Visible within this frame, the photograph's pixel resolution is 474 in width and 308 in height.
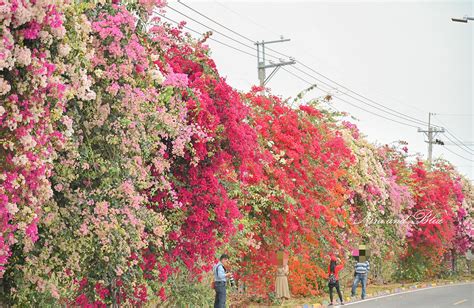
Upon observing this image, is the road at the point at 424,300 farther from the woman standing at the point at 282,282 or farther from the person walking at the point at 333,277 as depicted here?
the woman standing at the point at 282,282

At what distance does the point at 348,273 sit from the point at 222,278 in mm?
16365

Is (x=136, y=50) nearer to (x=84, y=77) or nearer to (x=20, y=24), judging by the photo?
(x=84, y=77)

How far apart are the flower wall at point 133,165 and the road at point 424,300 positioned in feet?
7.86

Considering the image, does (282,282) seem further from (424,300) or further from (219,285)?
(219,285)

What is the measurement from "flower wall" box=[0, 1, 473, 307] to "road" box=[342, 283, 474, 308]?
240cm

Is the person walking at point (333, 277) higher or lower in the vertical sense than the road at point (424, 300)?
higher

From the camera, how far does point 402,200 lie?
3856 cm

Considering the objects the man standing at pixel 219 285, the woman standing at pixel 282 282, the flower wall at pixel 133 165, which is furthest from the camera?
the woman standing at pixel 282 282

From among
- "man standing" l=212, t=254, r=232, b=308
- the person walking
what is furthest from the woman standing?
"man standing" l=212, t=254, r=232, b=308

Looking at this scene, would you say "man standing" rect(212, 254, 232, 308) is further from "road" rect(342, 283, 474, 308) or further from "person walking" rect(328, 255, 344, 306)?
"person walking" rect(328, 255, 344, 306)

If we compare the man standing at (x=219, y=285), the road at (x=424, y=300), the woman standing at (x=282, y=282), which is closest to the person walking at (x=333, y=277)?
the road at (x=424, y=300)

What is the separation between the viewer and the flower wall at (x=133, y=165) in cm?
949

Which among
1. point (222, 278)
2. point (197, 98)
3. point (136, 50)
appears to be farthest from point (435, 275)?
point (136, 50)

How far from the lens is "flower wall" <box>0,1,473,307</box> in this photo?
9.49 meters
